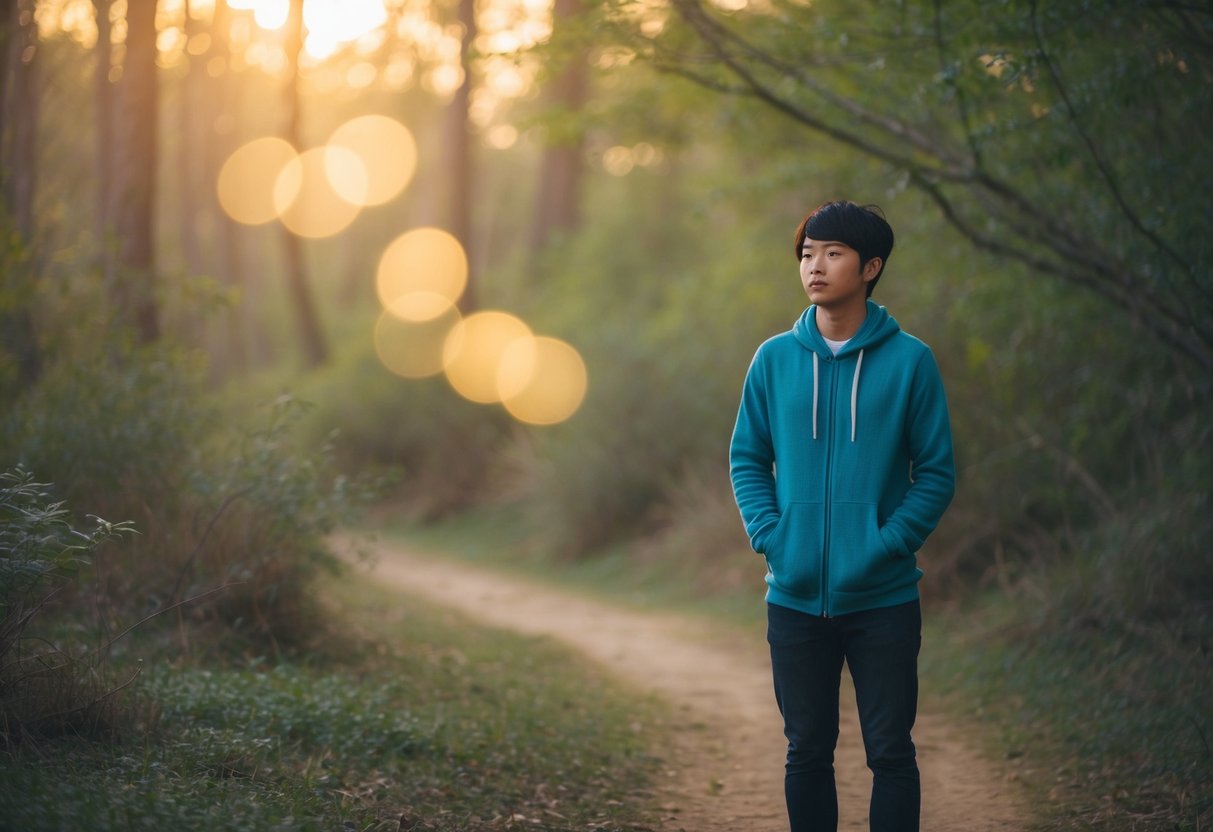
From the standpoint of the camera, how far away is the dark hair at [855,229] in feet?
12.0

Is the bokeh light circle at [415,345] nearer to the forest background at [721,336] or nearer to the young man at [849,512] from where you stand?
the forest background at [721,336]

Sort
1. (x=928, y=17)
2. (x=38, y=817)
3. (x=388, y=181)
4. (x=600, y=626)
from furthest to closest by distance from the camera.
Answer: (x=388, y=181), (x=600, y=626), (x=928, y=17), (x=38, y=817)

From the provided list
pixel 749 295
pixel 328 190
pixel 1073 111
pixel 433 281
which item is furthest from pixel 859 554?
pixel 328 190

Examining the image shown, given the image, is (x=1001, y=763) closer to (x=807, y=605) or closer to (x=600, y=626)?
(x=807, y=605)

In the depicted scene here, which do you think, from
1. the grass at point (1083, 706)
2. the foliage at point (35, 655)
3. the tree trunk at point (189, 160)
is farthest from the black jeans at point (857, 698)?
the tree trunk at point (189, 160)

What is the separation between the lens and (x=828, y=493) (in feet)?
11.8

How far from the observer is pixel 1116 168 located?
7.82 metres

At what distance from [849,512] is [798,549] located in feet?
0.64

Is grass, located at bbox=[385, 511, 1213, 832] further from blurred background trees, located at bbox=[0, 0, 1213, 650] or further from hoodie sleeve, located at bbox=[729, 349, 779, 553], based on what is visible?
hoodie sleeve, located at bbox=[729, 349, 779, 553]

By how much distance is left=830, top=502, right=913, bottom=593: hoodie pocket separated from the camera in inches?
137

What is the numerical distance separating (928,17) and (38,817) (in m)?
6.58

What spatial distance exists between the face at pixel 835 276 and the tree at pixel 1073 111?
2.78 m

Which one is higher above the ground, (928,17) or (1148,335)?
(928,17)

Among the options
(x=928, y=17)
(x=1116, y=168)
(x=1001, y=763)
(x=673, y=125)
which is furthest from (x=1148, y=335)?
(x=673, y=125)
